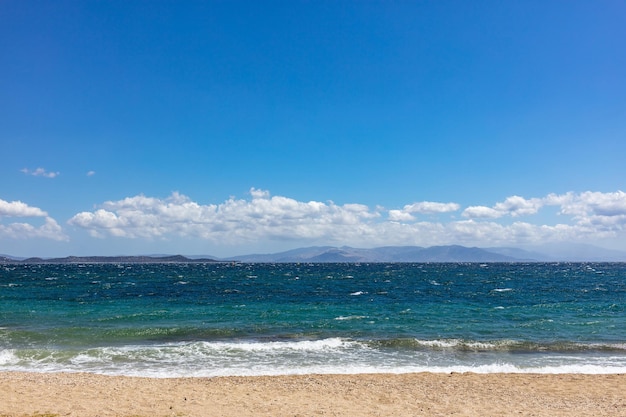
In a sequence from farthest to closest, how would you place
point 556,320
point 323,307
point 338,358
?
point 323,307, point 556,320, point 338,358

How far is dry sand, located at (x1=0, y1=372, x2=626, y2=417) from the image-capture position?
13.3 m

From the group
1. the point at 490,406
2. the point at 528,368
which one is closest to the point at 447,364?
the point at 528,368

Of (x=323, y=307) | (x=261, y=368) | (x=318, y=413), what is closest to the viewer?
(x=318, y=413)

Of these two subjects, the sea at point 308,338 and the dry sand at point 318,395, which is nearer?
the dry sand at point 318,395

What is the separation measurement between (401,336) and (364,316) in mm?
8937

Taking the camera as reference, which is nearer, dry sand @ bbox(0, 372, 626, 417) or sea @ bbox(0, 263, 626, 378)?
dry sand @ bbox(0, 372, 626, 417)

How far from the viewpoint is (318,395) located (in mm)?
15164

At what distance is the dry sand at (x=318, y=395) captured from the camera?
13.3m

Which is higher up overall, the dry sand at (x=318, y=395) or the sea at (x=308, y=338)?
the dry sand at (x=318, y=395)

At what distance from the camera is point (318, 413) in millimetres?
13125

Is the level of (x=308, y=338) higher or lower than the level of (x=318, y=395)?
lower

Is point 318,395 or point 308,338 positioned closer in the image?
point 318,395

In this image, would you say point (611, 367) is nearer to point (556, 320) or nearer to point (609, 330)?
point (609, 330)

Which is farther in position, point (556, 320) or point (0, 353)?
point (556, 320)
